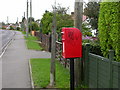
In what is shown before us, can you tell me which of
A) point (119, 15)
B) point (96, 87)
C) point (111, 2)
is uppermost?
point (111, 2)

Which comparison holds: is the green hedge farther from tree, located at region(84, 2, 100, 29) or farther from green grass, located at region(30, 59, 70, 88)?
tree, located at region(84, 2, 100, 29)

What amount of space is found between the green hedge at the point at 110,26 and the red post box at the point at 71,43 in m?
0.71

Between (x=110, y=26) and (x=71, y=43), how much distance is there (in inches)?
40.9

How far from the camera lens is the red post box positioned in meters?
5.32

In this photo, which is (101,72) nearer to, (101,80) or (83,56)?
(101,80)

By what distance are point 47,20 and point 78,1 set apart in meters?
19.1

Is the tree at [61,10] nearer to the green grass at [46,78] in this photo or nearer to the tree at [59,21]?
the tree at [59,21]

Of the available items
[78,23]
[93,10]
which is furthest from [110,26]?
[93,10]

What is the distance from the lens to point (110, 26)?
5.27m

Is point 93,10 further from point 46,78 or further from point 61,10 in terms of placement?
point 46,78

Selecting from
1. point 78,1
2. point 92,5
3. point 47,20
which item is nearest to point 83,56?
point 78,1

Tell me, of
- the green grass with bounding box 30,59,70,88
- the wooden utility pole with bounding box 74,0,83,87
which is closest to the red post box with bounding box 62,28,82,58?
the wooden utility pole with bounding box 74,0,83,87

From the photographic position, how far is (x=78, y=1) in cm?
641

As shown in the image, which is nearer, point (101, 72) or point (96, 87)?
point (101, 72)
